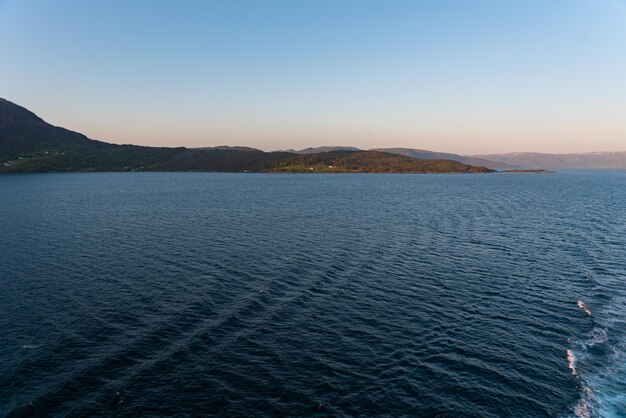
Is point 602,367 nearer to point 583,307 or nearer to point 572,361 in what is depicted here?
point 572,361

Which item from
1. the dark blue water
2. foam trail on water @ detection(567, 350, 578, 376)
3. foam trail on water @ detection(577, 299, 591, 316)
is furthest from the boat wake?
foam trail on water @ detection(577, 299, 591, 316)

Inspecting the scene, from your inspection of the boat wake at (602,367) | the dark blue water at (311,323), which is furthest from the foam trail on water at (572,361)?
the dark blue water at (311,323)

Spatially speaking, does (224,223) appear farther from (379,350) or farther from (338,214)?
(379,350)

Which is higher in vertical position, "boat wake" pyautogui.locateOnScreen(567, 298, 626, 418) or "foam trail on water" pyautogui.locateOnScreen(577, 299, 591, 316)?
"foam trail on water" pyautogui.locateOnScreen(577, 299, 591, 316)

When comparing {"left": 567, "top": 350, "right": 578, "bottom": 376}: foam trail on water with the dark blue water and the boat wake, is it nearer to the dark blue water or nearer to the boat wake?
the boat wake

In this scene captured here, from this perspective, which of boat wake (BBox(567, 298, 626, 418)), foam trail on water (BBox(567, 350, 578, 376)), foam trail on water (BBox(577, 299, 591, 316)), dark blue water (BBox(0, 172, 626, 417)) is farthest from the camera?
foam trail on water (BBox(577, 299, 591, 316))

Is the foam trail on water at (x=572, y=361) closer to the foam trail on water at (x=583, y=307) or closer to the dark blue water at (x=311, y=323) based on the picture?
the dark blue water at (x=311, y=323)

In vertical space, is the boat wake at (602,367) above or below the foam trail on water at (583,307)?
below

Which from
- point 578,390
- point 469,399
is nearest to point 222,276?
point 469,399

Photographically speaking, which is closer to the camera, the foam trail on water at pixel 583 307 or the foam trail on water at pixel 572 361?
the foam trail on water at pixel 572 361
